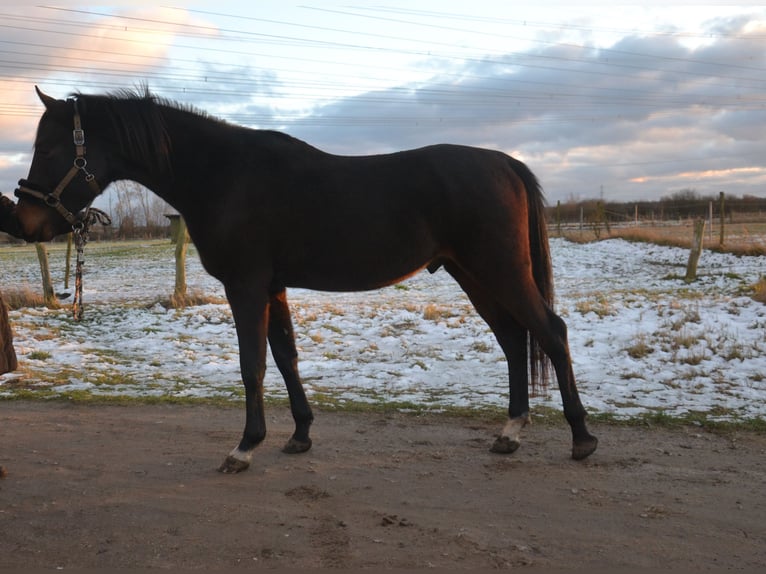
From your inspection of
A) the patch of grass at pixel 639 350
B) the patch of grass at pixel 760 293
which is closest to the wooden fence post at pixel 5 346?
the patch of grass at pixel 639 350

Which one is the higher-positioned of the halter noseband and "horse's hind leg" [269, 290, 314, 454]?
the halter noseband

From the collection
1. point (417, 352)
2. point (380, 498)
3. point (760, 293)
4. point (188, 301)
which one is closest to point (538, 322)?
point (380, 498)

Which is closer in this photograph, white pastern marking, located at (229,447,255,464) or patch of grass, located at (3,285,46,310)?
white pastern marking, located at (229,447,255,464)

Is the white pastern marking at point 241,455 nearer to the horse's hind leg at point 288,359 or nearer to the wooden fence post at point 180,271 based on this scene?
the horse's hind leg at point 288,359

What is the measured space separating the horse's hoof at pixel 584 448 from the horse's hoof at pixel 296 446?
189 cm

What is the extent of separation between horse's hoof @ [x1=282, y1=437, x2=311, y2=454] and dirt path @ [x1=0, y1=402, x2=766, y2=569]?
66 millimetres

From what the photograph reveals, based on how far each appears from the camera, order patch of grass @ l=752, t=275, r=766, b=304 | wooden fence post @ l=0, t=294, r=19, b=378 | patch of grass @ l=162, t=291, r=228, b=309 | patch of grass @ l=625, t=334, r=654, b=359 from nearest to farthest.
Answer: wooden fence post @ l=0, t=294, r=19, b=378, patch of grass @ l=625, t=334, r=654, b=359, patch of grass @ l=752, t=275, r=766, b=304, patch of grass @ l=162, t=291, r=228, b=309

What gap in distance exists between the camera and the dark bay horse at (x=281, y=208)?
4.17 metres

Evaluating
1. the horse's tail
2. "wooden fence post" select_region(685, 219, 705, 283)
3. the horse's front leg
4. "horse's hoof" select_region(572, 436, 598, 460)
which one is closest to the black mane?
the horse's front leg

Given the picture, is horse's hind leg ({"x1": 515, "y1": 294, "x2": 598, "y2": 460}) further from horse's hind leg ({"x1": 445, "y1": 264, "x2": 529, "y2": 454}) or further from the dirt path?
horse's hind leg ({"x1": 445, "y1": 264, "x2": 529, "y2": 454})

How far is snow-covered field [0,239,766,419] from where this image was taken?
20.0ft

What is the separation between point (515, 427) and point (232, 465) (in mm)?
2036

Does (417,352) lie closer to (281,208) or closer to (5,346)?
(281,208)

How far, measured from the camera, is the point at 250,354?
423cm
